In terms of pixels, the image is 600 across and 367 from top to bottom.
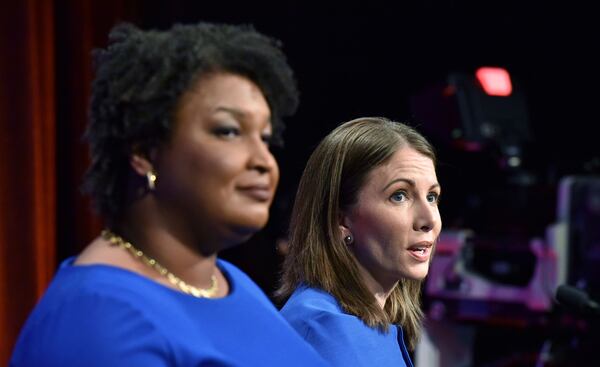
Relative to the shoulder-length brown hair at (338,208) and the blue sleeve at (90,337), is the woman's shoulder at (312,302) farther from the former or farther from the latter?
the blue sleeve at (90,337)

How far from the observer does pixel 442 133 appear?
4539mm

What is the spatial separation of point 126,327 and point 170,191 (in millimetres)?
166

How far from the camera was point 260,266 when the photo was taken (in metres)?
4.34

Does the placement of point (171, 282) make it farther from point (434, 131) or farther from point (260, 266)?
point (434, 131)

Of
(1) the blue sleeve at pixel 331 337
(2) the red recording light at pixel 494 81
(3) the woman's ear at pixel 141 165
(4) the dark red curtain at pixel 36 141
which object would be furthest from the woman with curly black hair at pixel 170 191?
(2) the red recording light at pixel 494 81

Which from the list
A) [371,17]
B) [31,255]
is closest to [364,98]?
[371,17]

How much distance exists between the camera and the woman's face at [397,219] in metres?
1.68

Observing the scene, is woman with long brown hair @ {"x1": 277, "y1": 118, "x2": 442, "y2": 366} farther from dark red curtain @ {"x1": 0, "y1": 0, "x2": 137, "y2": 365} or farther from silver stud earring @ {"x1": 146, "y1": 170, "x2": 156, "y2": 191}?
dark red curtain @ {"x1": 0, "y1": 0, "x2": 137, "y2": 365}

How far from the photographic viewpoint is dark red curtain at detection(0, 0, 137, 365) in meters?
2.88

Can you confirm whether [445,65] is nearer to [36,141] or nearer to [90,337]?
[36,141]

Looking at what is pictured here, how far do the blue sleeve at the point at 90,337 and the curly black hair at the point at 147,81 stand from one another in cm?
14

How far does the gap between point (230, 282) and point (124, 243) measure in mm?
181

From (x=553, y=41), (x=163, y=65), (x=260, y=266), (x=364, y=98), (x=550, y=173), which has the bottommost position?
(x=260, y=266)


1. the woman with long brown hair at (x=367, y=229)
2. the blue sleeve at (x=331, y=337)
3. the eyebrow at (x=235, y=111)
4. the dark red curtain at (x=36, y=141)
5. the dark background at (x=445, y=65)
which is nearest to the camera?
the eyebrow at (x=235, y=111)
